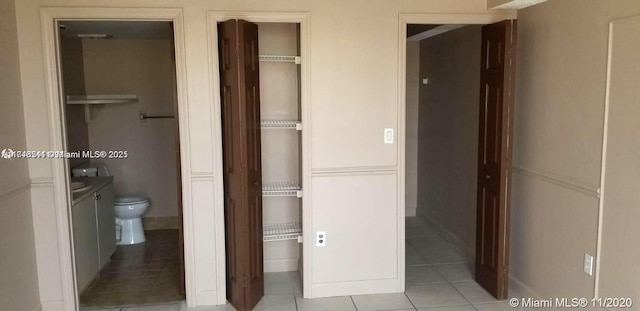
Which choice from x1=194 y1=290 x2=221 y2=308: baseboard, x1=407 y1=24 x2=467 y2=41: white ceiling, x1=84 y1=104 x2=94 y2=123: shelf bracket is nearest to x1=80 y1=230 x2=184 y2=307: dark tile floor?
x1=194 y1=290 x2=221 y2=308: baseboard

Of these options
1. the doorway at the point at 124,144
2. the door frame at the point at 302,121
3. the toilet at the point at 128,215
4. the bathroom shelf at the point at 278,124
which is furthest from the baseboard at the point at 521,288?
the toilet at the point at 128,215

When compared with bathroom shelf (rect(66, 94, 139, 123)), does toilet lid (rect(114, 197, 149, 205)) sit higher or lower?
lower

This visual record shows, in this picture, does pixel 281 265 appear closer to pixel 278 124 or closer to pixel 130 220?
pixel 278 124

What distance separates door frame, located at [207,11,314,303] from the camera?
10.8 ft

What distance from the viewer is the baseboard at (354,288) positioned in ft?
11.9

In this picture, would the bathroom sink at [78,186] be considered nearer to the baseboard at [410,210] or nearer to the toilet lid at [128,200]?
the toilet lid at [128,200]

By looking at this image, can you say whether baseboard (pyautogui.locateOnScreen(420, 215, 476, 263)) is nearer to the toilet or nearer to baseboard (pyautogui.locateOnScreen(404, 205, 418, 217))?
baseboard (pyautogui.locateOnScreen(404, 205, 418, 217))

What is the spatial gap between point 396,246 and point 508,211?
842 mm

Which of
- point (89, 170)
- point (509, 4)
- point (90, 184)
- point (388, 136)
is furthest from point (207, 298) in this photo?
point (509, 4)

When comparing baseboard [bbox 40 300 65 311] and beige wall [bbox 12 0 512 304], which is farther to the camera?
baseboard [bbox 40 300 65 311]

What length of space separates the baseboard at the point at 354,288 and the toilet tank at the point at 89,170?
8.57 feet

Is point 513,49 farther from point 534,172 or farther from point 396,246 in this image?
point 396,246

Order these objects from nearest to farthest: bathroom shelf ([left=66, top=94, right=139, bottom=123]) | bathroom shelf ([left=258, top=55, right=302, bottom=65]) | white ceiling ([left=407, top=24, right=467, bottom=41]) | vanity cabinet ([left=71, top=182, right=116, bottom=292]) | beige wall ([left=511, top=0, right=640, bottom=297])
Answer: beige wall ([left=511, top=0, right=640, bottom=297])
bathroom shelf ([left=258, top=55, right=302, bottom=65])
vanity cabinet ([left=71, top=182, right=116, bottom=292])
white ceiling ([left=407, top=24, right=467, bottom=41])
bathroom shelf ([left=66, top=94, right=139, bottom=123])

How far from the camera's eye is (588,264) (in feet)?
9.38
